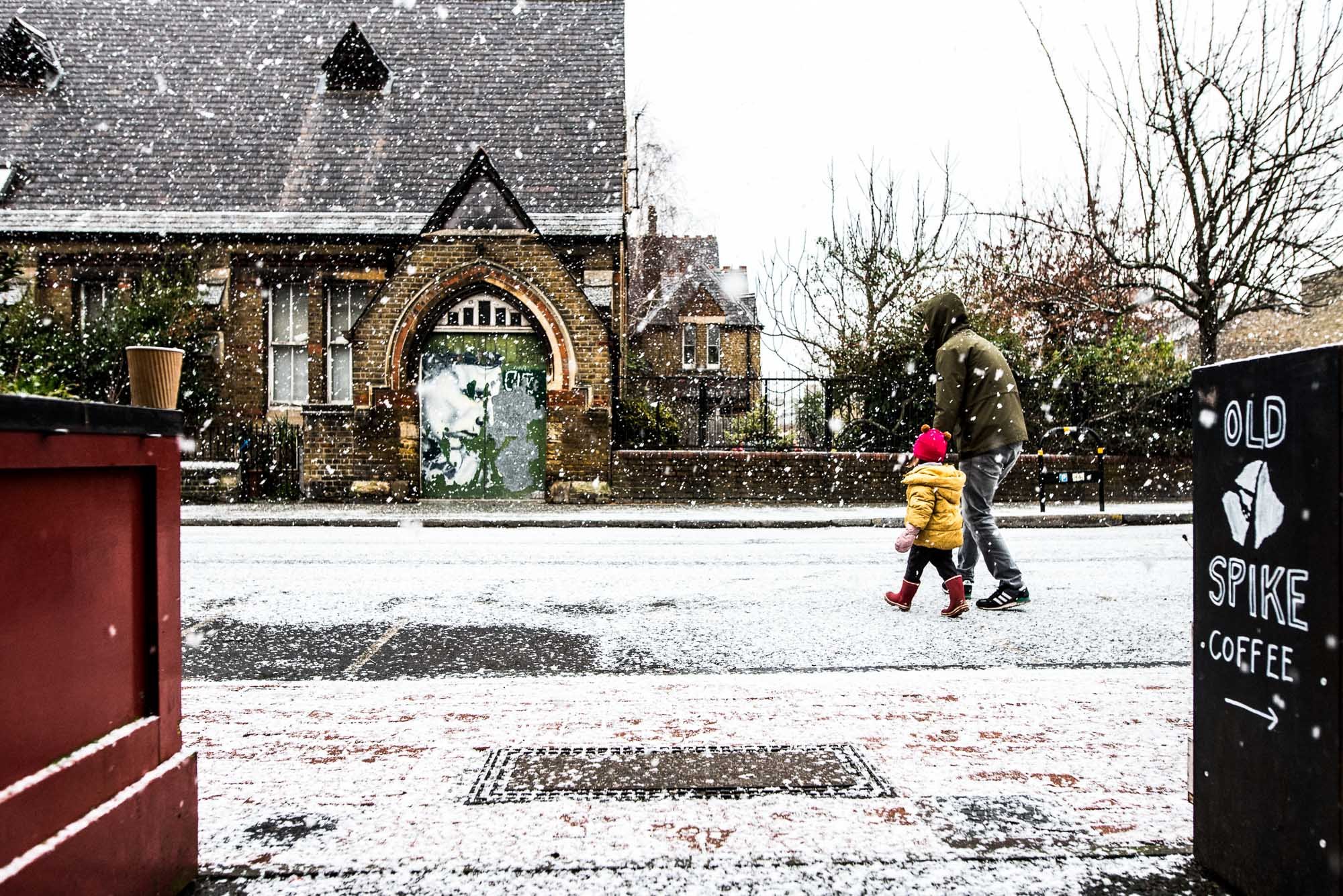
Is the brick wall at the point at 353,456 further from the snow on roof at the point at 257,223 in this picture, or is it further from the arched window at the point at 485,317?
the snow on roof at the point at 257,223

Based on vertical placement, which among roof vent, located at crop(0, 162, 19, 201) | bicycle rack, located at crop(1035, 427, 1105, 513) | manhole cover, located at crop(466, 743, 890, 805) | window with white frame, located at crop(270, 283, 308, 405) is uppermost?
roof vent, located at crop(0, 162, 19, 201)

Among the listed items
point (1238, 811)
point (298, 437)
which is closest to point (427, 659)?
point (1238, 811)

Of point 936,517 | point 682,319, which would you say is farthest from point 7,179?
point 682,319

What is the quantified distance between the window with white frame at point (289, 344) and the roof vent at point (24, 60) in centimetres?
752

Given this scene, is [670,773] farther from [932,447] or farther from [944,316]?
[944,316]

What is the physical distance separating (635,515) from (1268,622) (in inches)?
516

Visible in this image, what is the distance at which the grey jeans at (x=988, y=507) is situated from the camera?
6789mm

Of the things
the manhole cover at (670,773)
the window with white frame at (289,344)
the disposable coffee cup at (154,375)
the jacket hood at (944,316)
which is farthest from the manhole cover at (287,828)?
the window with white frame at (289,344)

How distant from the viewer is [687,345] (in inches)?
2015

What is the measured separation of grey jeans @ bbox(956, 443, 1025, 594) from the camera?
6.79 meters

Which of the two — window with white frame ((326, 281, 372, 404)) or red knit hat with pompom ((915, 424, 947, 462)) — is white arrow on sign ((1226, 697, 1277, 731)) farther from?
window with white frame ((326, 281, 372, 404))

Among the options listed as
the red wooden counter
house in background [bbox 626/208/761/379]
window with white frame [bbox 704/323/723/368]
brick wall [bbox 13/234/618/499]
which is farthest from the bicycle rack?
window with white frame [bbox 704/323/723/368]

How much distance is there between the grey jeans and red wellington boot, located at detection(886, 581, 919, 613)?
0.54 metres

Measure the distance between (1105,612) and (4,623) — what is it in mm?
6456
